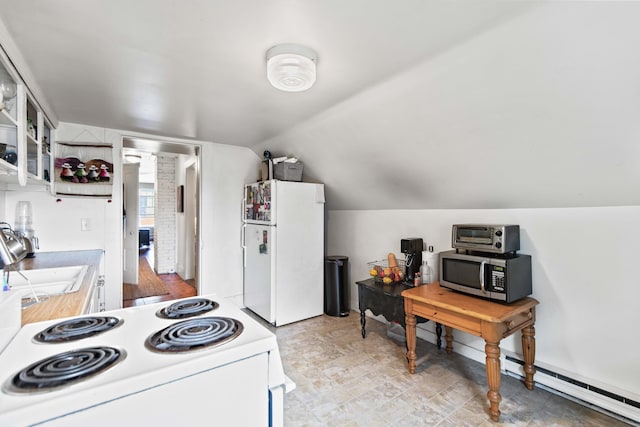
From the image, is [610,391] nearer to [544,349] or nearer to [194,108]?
[544,349]

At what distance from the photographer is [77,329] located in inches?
40.0

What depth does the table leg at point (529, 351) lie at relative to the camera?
2.16m

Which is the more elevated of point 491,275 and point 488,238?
point 488,238

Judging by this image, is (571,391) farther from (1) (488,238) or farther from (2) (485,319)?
(1) (488,238)

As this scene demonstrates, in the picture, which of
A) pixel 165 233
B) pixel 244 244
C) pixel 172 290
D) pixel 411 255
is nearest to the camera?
pixel 411 255

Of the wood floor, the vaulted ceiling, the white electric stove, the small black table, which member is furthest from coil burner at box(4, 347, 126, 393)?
the wood floor

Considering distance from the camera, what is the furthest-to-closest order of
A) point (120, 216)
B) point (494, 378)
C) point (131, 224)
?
1. point (131, 224)
2. point (120, 216)
3. point (494, 378)

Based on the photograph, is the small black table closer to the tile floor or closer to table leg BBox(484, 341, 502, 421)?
the tile floor

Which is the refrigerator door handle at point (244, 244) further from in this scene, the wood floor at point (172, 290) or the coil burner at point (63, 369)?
the coil burner at point (63, 369)

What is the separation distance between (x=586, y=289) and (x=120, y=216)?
4.26 metres

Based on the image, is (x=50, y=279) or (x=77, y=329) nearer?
(x=77, y=329)

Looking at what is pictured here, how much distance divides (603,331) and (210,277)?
3746 mm

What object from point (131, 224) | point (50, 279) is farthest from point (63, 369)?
point (131, 224)

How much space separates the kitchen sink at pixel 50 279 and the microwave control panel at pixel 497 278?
8.78 ft
